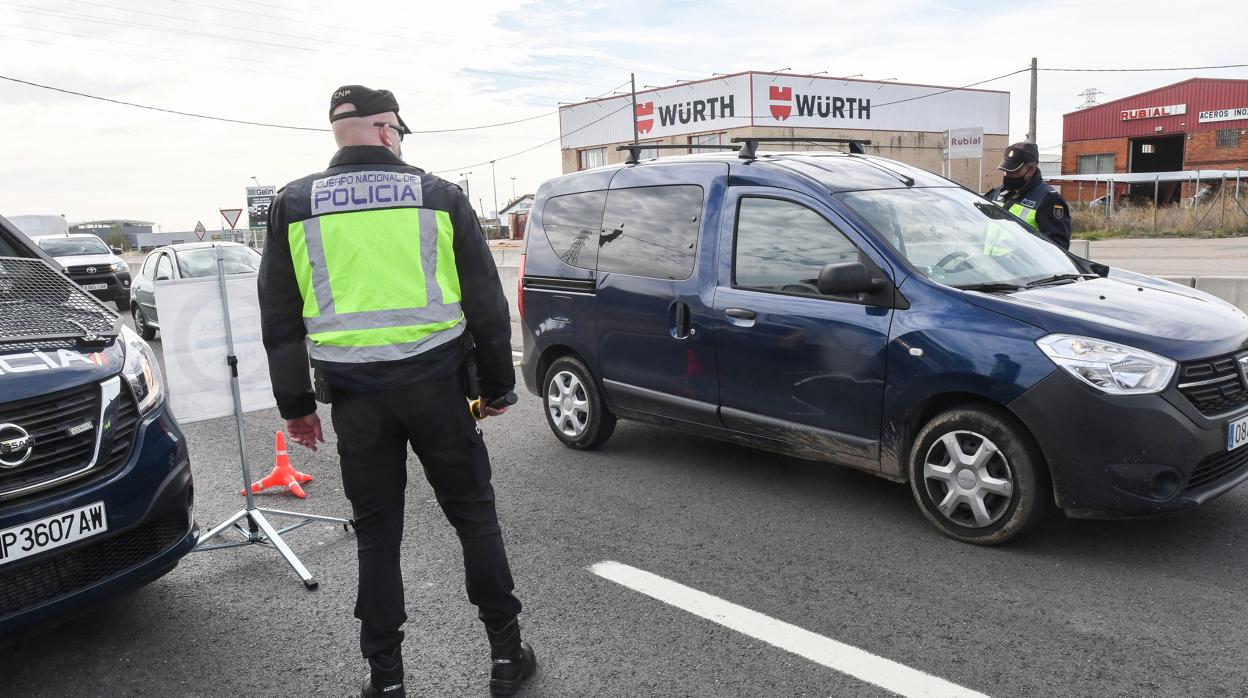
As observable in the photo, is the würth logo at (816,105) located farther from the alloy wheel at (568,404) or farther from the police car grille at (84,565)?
the police car grille at (84,565)

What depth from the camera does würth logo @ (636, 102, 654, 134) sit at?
48000 mm

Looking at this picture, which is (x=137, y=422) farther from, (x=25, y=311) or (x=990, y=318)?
(x=990, y=318)

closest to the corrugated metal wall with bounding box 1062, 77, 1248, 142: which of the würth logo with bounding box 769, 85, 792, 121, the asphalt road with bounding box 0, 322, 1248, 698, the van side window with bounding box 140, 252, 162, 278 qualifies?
the würth logo with bounding box 769, 85, 792, 121

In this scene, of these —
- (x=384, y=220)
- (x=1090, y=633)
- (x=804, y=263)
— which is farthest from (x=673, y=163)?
(x=1090, y=633)

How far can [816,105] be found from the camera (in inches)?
1826

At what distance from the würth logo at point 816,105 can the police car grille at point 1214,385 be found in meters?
42.3

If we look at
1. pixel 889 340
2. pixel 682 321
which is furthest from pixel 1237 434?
pixel 682 321

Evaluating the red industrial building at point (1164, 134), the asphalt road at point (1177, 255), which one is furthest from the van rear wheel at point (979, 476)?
the red industrial building at point (1164, 134)

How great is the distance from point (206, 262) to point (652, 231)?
9775mm

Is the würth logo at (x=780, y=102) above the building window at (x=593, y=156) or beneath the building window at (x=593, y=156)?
above

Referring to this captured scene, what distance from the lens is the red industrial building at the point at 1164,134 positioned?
47.1 metres

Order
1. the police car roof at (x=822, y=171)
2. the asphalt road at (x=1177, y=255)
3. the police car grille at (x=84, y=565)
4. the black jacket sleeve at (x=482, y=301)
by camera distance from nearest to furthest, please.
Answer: the black jacket sleeve at (x=482, y=301) < the police car grille at (x=84, y=565) < the police car roof at (x=822, y=171) < the asphalt road at (x=1177, y=255)

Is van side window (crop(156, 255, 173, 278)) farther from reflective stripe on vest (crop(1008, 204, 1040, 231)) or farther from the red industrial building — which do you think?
the red industrial building

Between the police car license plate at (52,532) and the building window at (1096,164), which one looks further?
the building window at (1096,164)
